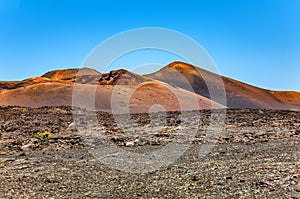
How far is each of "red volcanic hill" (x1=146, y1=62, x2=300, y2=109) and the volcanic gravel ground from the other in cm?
4465

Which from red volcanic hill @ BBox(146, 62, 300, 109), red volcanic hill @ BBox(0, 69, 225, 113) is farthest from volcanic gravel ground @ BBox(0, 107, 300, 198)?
red volcanic hill @ BBox(146, 62, 300, 109)

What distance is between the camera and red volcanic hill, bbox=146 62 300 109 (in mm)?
72963

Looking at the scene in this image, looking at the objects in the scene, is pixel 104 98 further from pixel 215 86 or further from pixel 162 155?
pixel 215 86

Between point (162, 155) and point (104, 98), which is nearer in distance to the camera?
point (162, 155)

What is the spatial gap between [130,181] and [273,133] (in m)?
11.1

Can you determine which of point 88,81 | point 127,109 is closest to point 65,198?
A: point 127,109

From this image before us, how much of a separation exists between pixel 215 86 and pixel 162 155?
2733 inches

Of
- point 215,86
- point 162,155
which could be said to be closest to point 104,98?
point 162,155

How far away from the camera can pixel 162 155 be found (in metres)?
14.5

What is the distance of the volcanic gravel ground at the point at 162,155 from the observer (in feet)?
31.0

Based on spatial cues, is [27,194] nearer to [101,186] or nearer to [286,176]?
[101,186]

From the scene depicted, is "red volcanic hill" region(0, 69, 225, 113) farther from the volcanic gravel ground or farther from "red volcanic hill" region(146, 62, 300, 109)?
"red volcanic hill" region(146, 62, 300, 109)

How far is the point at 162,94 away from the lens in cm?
4612

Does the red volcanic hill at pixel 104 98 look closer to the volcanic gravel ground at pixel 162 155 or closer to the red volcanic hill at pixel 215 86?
the volcanic gravel ground at pixel 162 155
